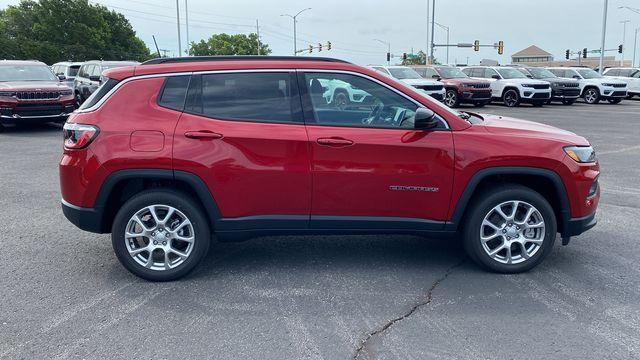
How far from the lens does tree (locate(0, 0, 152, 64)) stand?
56.9 metres

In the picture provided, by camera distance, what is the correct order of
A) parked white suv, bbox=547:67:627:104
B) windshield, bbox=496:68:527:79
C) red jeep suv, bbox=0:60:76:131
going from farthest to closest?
1. parked white suv, bbox=547:67:627:104
2. windshield, bbox=496:68:527:79
3. red jeep suv, bbox=0:60:76:131

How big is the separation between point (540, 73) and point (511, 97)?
3.09 m

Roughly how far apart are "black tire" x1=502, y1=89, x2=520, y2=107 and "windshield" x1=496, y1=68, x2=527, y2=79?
0.83m

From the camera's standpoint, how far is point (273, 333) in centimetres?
377

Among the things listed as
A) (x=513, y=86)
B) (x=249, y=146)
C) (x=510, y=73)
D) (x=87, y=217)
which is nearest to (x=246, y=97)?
(x=249, y=146)

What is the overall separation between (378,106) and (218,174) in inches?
55.2

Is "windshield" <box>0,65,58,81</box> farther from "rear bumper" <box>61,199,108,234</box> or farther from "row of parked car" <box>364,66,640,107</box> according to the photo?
"rear bumper" <box>61,199,108,234</box>

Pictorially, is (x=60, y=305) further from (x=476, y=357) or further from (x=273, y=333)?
(x=476, y=357)

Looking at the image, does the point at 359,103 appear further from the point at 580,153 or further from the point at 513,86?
the point at 513,86

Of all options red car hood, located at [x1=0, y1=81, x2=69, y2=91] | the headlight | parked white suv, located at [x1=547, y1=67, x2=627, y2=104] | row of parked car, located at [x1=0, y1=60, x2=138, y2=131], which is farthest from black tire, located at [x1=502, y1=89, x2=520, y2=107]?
the headlight

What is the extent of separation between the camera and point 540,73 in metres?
27.1

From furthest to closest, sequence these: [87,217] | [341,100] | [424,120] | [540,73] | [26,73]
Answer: [540,73]
[26,73]
[341,100]
[87,217]
[424,120]

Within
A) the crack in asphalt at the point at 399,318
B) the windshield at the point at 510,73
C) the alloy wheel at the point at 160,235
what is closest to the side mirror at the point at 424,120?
the crack in asphalt at the point at 399,318

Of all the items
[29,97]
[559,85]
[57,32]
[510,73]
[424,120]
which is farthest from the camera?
[57,32]
